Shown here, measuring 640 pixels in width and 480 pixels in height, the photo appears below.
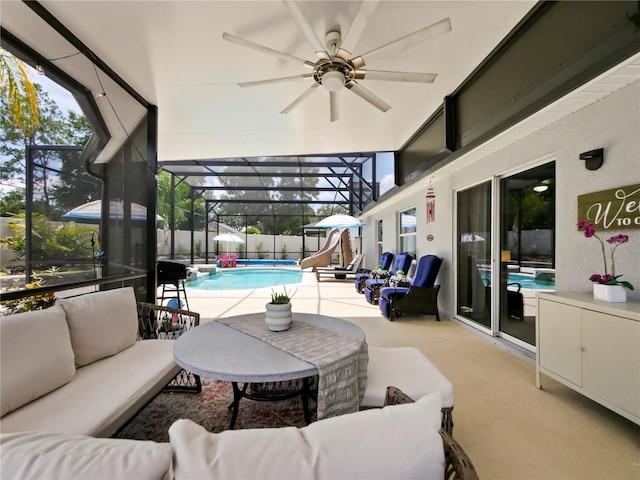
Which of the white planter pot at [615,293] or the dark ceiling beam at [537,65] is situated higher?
the dark ceiling beam at [537,65]

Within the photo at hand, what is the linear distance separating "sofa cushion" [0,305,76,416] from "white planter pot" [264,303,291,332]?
1184mm

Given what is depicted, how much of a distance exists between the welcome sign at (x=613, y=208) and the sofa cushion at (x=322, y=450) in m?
2.56

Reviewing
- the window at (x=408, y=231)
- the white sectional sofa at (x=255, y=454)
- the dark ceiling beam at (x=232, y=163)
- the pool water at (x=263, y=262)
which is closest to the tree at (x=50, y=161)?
the white sectional sofa at (x=255, y=454)

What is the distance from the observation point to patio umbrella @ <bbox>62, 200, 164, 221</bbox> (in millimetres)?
2912

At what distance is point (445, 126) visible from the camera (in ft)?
11.9

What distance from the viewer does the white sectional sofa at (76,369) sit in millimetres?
1385

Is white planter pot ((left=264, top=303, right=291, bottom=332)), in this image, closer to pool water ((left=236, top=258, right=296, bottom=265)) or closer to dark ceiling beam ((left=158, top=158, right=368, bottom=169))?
dark ceiling beam ((left=158, top=158, right=368, bottom=169))

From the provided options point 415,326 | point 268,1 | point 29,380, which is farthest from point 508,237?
point 29,380

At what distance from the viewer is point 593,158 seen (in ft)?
7.96

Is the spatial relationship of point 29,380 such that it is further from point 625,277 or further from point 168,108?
point 625,277

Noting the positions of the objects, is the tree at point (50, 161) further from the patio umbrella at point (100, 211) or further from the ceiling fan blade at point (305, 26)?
the ceiling fan blade at point (305, 26)

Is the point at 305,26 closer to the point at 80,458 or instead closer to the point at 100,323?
the point at 80,458

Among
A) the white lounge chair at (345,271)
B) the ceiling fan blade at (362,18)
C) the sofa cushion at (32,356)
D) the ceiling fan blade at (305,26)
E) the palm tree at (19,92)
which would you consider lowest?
the white lounge chair at (345,271)

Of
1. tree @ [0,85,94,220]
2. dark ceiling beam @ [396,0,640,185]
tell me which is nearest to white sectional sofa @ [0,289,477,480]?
dark ceiling beam @ [396,0,640,185]
